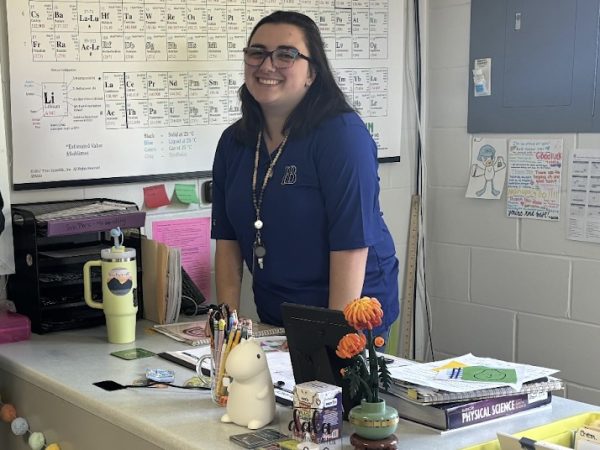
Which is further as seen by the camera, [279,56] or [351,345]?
[279,56]

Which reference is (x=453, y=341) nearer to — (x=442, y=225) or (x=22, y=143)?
(x=442, y=225)

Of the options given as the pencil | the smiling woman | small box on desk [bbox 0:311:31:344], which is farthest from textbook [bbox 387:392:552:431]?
small box on desk [bbox 0:311:31:344]

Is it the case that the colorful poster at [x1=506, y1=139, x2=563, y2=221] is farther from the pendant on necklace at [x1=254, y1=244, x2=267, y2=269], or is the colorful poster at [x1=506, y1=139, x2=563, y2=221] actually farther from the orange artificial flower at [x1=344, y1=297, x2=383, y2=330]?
the orange artificial flower at [x1=344, y1=297, x2=383, y2=330]

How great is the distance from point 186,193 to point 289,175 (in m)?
0.64

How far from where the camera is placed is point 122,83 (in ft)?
8.91

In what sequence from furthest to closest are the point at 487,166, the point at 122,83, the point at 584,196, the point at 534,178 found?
the point at 487,166, the point at 534,178, the point at 584,196, the point at 122,83

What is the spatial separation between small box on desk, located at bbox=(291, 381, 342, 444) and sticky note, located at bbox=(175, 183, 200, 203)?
1429mm

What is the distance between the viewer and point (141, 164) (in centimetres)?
277

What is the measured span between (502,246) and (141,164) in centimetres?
142

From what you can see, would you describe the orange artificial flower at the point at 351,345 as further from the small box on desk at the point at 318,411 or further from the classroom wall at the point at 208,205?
the classroom wall at the point at 208,205

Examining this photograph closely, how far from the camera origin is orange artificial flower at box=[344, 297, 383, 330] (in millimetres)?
1461

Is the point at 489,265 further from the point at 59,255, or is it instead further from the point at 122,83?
the point at 59,255

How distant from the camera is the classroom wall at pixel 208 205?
2.52 m

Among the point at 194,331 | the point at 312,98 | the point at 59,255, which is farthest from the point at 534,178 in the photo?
the point at 59,255
